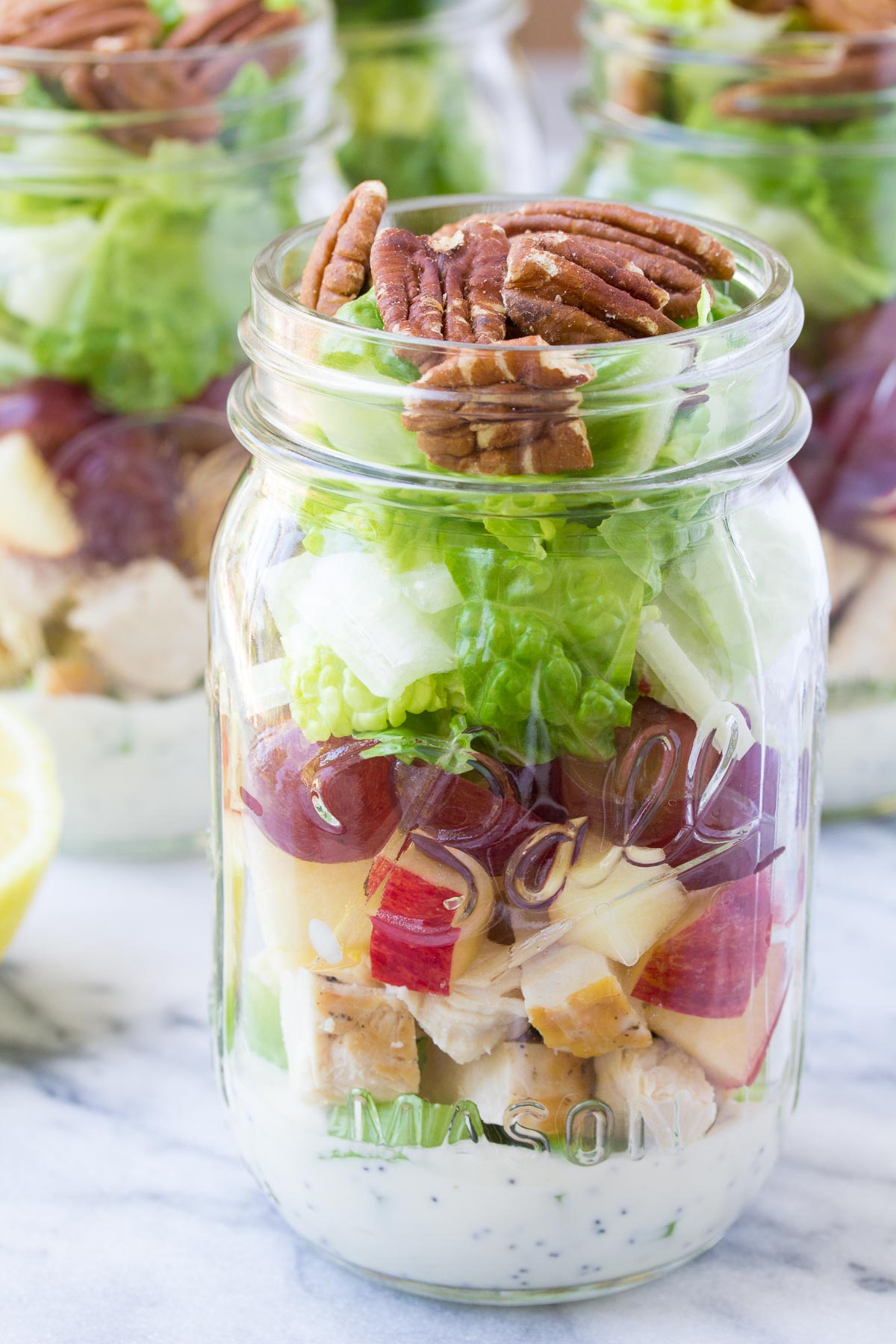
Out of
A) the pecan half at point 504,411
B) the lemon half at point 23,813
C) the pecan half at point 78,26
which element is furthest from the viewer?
the pecan half at point 78,26

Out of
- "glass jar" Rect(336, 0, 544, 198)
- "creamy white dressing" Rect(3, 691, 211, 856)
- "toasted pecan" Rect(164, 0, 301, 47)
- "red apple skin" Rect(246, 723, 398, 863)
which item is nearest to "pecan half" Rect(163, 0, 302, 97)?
"toasted pecan" Rect(164, 0, 301, 47)

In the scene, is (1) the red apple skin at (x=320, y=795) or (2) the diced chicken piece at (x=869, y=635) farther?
(2) the diced chicken piece at (x=869, y=635)

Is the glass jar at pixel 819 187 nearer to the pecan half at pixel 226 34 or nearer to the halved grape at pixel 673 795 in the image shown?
the pecan half at pixel 226 34

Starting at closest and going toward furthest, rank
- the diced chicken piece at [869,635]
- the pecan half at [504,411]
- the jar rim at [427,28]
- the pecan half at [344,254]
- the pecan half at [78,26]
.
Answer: the pecan half at [504,411]
the pecan half at [344,254]
the pecan half at [78,26]
the diced chicken piece at [869,635]
the jar rim at [427,28]

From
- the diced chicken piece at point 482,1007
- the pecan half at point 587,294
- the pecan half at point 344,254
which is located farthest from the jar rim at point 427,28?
the diced chicken piece at point 482,1007

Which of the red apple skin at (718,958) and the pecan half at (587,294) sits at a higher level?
the pecan half at (587,294)

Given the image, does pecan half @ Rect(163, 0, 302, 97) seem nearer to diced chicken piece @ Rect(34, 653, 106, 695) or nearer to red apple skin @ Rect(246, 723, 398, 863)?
diced chicken piece @ Rect(34, 653, 106, 695)

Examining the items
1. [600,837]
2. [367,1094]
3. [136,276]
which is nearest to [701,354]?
[600,837]
